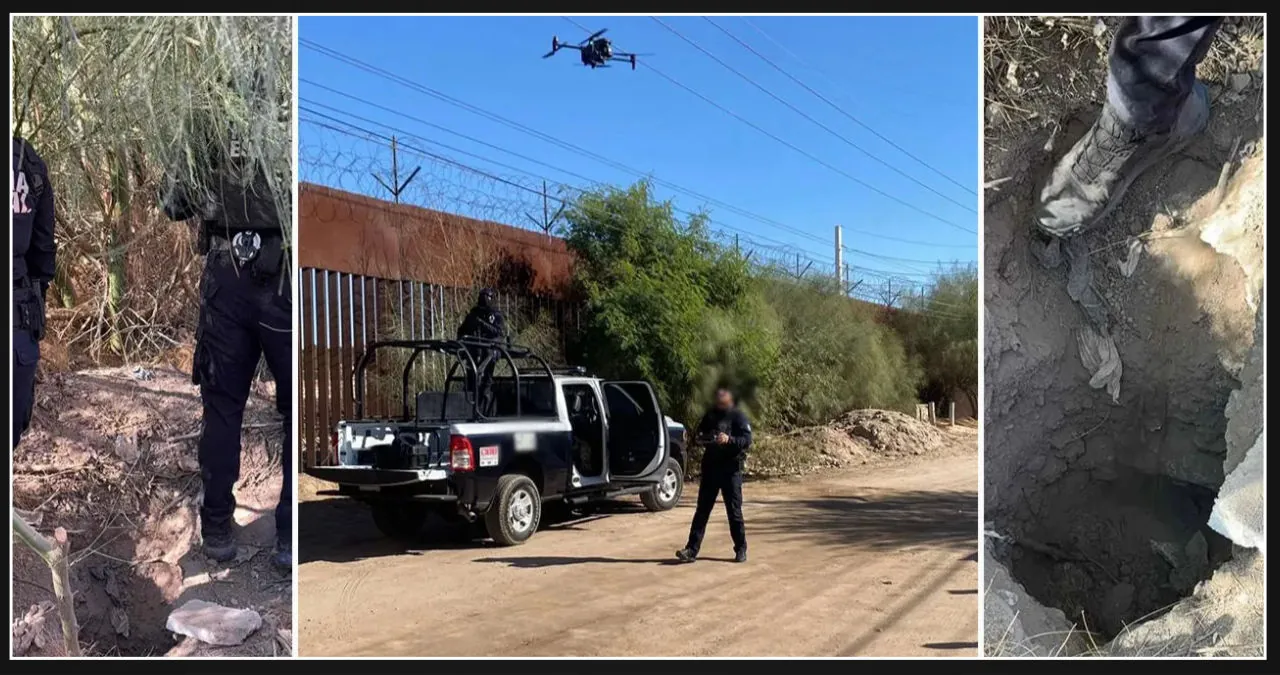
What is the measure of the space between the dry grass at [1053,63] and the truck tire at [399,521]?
526 cm

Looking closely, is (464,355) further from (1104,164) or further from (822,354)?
(822,354)

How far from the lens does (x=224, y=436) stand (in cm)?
481

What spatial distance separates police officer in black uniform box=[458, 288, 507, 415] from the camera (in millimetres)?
7891

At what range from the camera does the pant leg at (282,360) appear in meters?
4.72

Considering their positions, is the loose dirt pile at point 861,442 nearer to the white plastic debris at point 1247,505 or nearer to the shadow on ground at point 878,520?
the shadow on ground at point 878,520

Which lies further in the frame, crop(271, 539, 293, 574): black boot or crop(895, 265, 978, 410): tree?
crop(895, 265, 978, 410): tree

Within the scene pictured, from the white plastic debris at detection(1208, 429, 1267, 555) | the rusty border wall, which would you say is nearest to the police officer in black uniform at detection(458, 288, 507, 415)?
the rusty border wall

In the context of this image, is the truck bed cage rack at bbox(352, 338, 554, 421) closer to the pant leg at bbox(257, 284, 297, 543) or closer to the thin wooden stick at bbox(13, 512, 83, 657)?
the pant leg at bbox(257, 284, 297, 543)

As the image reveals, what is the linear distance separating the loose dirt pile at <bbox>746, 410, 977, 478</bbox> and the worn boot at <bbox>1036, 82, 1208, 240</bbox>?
7478 mm

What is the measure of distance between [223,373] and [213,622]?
1.18m

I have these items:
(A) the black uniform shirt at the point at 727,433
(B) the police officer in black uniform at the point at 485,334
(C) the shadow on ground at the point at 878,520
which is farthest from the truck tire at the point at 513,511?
(C) the shadow on ground at the point at 878,520

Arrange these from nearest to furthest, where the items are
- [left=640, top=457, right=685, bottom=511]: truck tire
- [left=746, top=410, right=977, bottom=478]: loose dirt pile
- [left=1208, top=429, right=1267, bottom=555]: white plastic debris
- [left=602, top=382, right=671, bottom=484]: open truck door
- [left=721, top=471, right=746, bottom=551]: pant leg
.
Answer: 1. [left=1208, top=429, right=1267, bottom=555]: white plastic debris
2. [left=721, top=471, right=746, bottom=551]: pant leg
3. [left=602, top=382, right=671, bottom=484]: open truck door
4. [left=640, top=457, right=685, bottom=511]: truck tire
5. [left=746, top=410, right=977, bottom=478]: loose dirt pile

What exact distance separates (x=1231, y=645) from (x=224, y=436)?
497cm

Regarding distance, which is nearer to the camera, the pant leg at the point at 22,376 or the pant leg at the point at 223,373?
the pant leg at the point at 22,376
